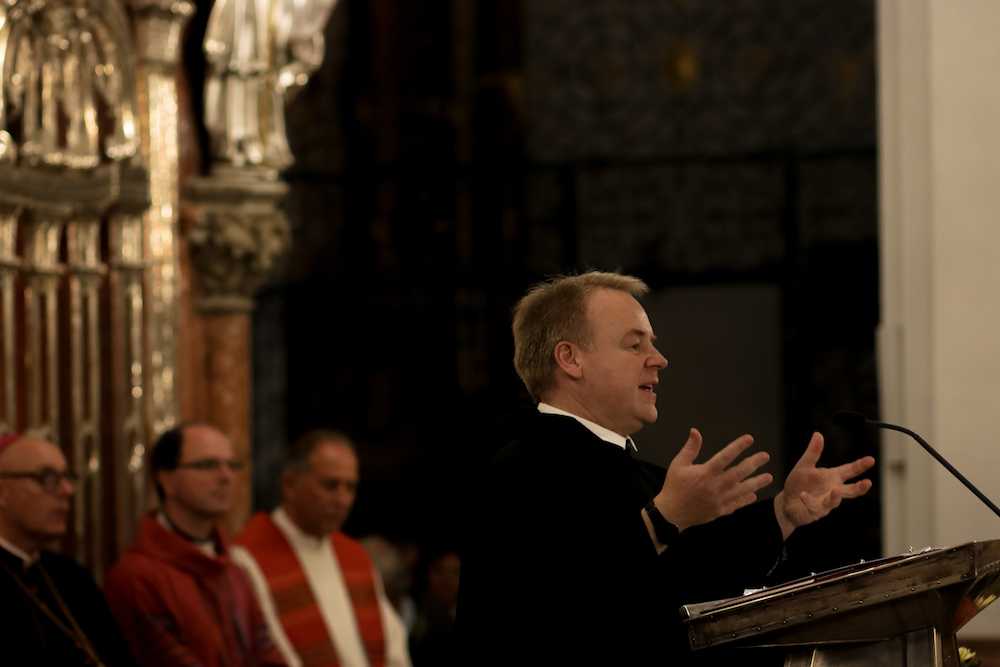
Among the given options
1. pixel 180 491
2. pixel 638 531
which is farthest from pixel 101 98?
pixel 638 531

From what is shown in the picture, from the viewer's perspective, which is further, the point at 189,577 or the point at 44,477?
the point at 189,577

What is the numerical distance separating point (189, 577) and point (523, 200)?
481 centimetres

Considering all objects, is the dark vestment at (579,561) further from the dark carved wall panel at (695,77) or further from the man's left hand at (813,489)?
the dark carved wall panel at (695,77)

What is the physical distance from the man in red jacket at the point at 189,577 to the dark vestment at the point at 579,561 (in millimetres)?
2341

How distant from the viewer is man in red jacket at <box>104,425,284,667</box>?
4.82m

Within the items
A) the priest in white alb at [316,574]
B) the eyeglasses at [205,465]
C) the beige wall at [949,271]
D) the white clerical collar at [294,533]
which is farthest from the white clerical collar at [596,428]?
the white clerical collar at [294,533]

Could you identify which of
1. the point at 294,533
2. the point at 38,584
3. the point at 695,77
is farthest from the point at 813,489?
the point at 695,77

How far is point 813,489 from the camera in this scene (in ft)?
9.29

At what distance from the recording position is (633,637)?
8.45 ft

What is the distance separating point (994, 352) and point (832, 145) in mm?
4942

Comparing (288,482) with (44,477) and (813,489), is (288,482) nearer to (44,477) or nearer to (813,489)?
(44,477)

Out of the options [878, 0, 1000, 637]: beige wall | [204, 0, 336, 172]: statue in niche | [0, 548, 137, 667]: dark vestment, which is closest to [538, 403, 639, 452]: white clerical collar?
[878, 0, 1000, 637]: beige wall

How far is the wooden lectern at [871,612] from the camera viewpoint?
2342mm

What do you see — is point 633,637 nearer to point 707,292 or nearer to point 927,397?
point 927,397
